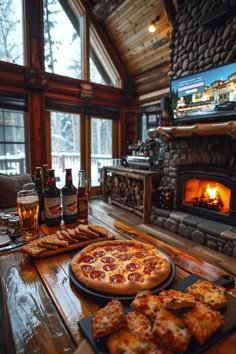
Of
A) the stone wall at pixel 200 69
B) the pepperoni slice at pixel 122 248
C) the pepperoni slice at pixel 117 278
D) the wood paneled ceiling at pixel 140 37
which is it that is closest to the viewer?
the pepperoni slice at pixel 117 278

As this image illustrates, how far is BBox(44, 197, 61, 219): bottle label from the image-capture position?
1249mm

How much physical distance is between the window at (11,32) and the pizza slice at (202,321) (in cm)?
435

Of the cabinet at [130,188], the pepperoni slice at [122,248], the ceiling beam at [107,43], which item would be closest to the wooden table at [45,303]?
the pepperoni slice at [122,248]

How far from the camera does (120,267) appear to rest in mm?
859

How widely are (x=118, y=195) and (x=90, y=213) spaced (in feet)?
8.72

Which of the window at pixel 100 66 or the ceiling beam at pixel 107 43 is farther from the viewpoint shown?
the window at pixel 100 66

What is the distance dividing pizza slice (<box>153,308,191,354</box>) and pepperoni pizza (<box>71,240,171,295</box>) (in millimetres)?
164

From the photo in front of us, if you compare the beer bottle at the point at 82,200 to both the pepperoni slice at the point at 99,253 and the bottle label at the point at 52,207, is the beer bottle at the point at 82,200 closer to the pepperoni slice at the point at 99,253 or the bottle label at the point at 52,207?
the bottle label at the point at 52,207

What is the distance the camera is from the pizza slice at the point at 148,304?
0.59 m

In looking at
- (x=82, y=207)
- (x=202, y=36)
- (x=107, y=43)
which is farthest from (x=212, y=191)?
(x=107, y=43)

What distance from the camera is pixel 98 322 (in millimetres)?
571

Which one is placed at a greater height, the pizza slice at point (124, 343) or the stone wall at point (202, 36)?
the stone wall at point (202, 36)

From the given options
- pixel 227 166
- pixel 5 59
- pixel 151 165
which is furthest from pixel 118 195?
pixel 5 59

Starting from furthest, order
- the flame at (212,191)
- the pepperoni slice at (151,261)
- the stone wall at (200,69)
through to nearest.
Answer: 1. the flame at (212,191)
2. the stone wall at (200,69)
3. the pepperoni slice at (151,261)
